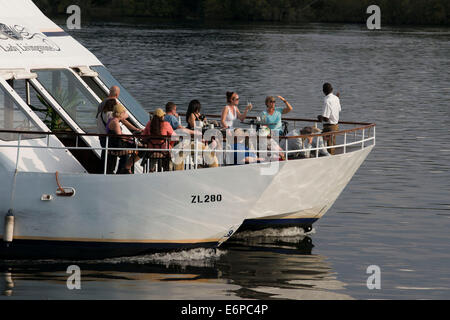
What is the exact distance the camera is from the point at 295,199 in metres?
19.2

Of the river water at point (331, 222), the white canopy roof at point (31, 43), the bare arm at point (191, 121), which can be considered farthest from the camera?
the bare arm at point (191, 121)

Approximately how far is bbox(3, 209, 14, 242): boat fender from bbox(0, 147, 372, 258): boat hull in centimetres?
11

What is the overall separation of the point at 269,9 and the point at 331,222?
12299cm

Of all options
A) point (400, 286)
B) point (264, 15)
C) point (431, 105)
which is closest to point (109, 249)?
point (400, 286)

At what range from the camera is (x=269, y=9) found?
143 metres

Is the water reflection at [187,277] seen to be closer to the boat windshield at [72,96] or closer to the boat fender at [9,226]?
the boat fender at [9,226]

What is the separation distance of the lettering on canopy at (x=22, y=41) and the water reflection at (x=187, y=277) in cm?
387

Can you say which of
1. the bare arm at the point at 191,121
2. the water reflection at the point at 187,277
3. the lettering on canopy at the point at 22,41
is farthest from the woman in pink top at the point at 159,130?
the lettering on canopy at the point at 22,41

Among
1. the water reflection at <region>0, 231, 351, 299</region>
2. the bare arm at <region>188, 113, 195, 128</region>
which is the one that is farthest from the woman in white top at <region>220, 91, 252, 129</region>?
the water reflection at <region>0, 231, 351, 299</region>

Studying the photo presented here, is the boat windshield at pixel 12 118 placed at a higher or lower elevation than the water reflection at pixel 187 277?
higher

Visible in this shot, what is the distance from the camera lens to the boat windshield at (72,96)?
1909 cm

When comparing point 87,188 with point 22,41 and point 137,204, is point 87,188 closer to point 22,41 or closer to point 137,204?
point 137,204

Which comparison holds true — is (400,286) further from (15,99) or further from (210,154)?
(15,99)
